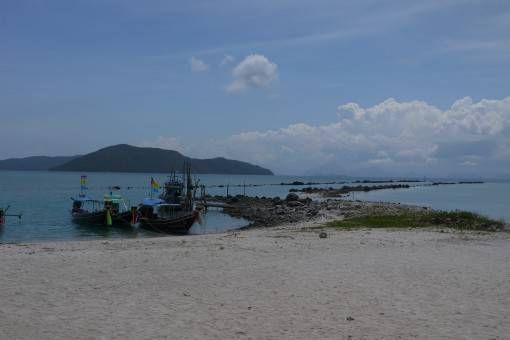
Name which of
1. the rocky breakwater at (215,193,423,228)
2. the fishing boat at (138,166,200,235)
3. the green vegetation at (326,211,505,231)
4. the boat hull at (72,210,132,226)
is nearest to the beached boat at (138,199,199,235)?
the fishing boat at (138,166,200,235)

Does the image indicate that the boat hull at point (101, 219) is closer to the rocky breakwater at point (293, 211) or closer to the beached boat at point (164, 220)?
the beached boat at point (164, 220)

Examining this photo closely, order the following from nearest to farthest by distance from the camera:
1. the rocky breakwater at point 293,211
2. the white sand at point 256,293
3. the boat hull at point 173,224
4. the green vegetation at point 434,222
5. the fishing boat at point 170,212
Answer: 1. the white sand at point 256,293
2. the green vegetation at point 434,222
3. the boat hull at point 173,224
4. the fishing boat at point 170,212
5. the rocky breakwater at point 293,211

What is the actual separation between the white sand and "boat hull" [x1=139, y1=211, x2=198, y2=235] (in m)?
18.1

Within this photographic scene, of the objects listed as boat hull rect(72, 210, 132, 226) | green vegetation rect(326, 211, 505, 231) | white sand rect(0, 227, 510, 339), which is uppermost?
green vegetation rect(326, 211, 505, 231)

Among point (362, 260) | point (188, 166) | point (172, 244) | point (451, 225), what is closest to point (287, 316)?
point (362, 260)

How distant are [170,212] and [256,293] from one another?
1212 inches

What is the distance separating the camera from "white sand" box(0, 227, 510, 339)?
8750 millimetres

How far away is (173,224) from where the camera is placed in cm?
3694

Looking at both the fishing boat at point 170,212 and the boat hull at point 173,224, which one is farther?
the fishing boat at point 170,212

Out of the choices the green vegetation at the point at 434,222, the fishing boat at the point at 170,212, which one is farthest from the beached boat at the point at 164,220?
the green vegetation at the point at 434,222

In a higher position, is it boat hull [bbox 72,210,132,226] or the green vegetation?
the green vegetation

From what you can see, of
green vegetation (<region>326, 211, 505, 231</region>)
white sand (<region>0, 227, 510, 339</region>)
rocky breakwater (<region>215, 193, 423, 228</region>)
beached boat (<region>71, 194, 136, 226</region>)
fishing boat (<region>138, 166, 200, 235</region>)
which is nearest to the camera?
white sand (<region>0, 227, 510, 339</region>)

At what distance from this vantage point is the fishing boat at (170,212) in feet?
122

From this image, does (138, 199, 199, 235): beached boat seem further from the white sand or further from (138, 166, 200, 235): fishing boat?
the white sand
